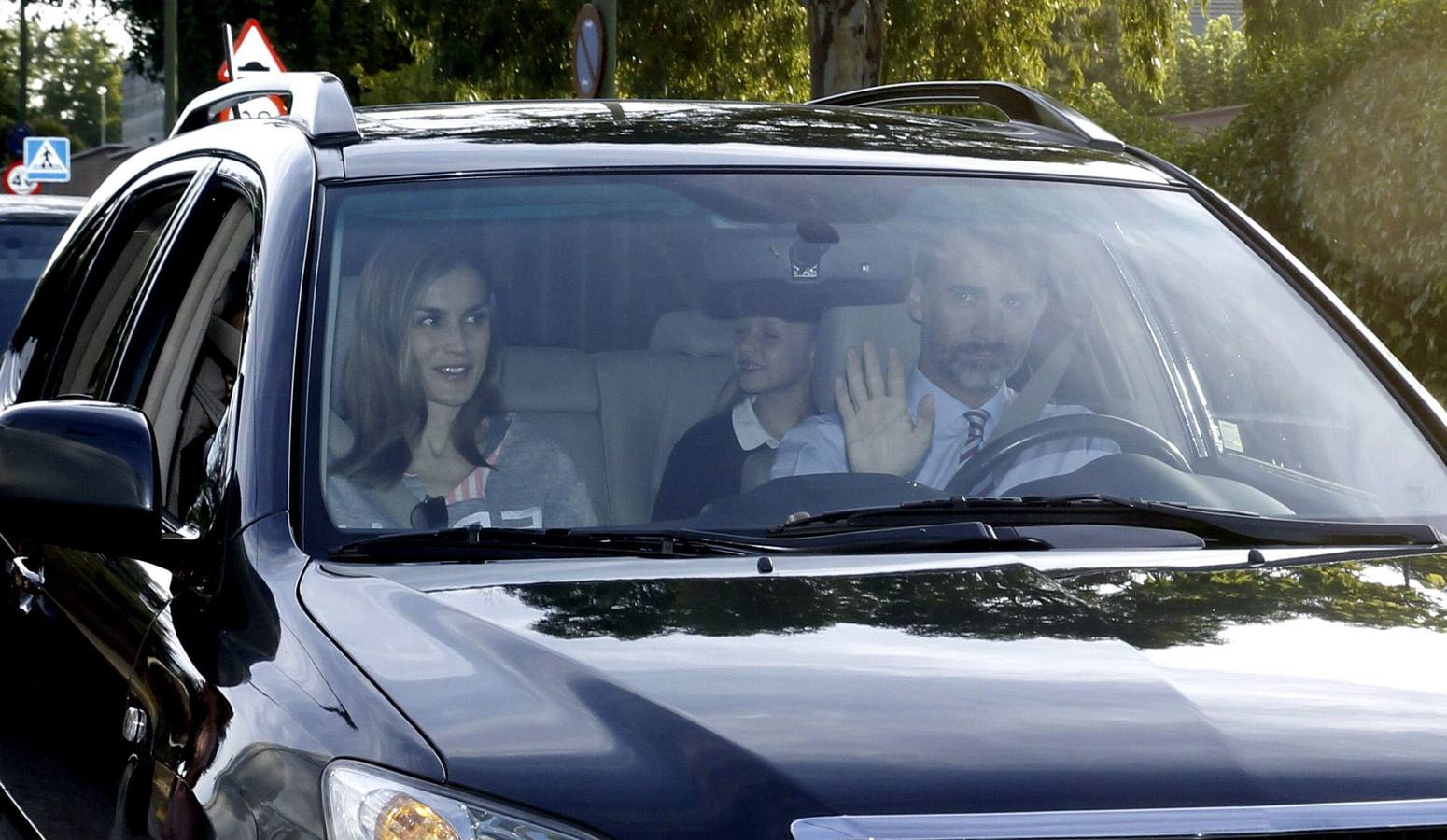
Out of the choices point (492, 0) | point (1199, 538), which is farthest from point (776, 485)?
point (492, 0)

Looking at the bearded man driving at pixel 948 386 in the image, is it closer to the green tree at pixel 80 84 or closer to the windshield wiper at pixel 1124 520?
the windshield wiper at pixel 1124 520

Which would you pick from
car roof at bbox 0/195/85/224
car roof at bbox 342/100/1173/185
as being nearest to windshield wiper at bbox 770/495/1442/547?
car roof at bbox 342/100/1173/185

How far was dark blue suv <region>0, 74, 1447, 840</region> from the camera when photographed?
2148 mm

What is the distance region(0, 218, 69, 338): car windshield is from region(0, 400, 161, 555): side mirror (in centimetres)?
666

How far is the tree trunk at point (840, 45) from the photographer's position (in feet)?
54.4

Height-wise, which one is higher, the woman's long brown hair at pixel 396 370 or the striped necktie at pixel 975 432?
the woman's long brown hair at pixel 396 370

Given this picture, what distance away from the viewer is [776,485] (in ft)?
10.3

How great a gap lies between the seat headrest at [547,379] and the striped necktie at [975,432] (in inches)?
23.8

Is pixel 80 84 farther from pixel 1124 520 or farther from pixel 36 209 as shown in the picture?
pixel 1124 520

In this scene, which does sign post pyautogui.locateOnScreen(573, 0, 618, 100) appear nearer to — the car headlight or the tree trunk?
the tree trunk

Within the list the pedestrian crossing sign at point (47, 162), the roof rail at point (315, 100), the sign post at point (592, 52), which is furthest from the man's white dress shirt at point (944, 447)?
the pedestrian crossing sign at point (47, 162)

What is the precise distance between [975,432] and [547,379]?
0.71 m

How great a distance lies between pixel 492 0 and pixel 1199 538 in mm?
20743

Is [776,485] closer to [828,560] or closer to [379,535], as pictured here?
[828,560]
